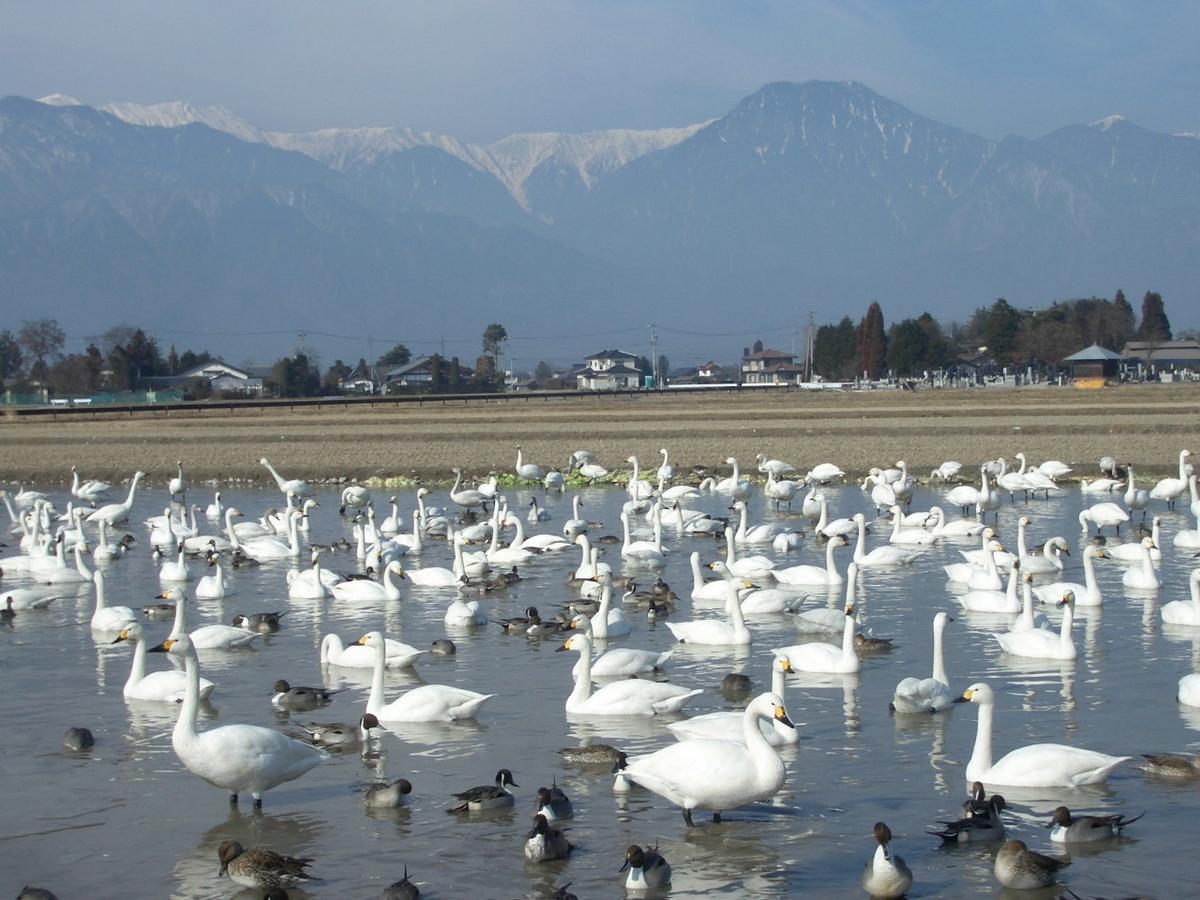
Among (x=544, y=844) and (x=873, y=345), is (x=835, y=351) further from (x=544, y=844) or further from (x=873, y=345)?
(x=544, y=844)

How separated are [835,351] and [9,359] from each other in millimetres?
86628

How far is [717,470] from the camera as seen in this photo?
1517 inches

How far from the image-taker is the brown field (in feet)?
130

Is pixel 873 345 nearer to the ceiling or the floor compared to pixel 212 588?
nearer to the ceiling

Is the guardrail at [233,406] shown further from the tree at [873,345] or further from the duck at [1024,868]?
the duck at [1024,868]

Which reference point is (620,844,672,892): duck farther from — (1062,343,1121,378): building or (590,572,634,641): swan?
(1062,343,1121,378): building

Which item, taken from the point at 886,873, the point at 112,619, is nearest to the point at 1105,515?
the point at 112,619

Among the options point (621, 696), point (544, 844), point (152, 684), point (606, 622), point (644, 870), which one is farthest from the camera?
point (606, 622)

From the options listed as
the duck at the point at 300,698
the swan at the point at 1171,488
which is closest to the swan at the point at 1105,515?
the swan at the point at 1171,488

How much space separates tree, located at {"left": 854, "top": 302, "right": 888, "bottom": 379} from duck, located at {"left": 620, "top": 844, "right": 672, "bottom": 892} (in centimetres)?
13719

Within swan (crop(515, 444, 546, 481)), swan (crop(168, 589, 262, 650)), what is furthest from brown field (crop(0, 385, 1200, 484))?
swan (crop(168, 589, 262, 650))

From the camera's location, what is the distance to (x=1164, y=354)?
144 metres

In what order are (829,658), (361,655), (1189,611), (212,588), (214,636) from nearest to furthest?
1. (829,658)
2. (361,655)
3. (214,636)
4. (1189,611)
5. (212,588)

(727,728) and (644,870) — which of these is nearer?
(644,870)
